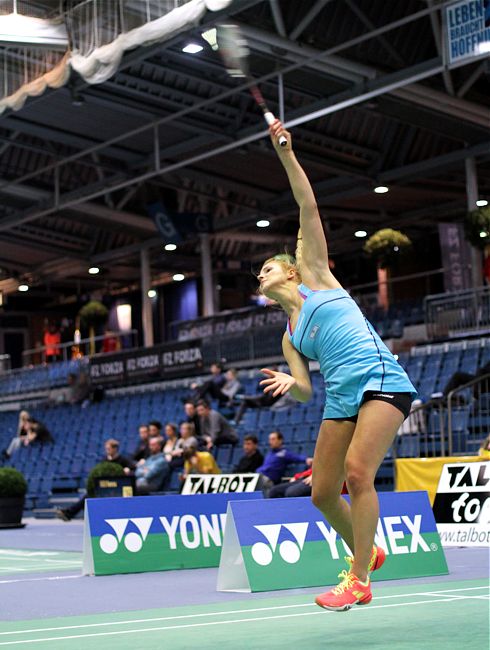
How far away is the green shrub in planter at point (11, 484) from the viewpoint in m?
19.0

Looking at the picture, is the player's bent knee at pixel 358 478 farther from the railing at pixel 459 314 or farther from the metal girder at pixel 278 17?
the railing at pixel 459 314

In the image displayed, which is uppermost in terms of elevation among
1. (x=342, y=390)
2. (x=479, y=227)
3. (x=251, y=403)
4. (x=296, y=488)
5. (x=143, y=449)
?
(x=479, y=227)

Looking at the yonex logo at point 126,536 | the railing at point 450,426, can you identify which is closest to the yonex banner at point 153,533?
the yonex logo at point 126,536

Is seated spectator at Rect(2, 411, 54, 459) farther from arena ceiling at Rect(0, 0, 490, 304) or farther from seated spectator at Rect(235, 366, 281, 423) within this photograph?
arena ceiling at Rect(0, 0, 490, 304)

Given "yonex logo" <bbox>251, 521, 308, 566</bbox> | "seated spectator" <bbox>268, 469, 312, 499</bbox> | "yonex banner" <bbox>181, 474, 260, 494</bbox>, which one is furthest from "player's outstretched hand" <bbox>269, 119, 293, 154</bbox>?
"yonex banner" <bbox>181, 474, 260, 494</bbox>

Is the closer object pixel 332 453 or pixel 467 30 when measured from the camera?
pixel 332 453

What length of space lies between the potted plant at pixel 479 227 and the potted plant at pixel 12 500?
10710mm

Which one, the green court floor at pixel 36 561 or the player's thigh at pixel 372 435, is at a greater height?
the player's thigh at pixel 372 435

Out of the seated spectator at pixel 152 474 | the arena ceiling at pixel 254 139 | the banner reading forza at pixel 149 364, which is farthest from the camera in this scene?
the banner reading forza at pixel 149 364

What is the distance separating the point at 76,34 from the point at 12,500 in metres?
8.49

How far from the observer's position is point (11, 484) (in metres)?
19.2

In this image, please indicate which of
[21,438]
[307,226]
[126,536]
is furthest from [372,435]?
[21,438]

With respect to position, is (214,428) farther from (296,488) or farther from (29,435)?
(29,435)

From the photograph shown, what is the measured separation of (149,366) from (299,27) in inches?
524
